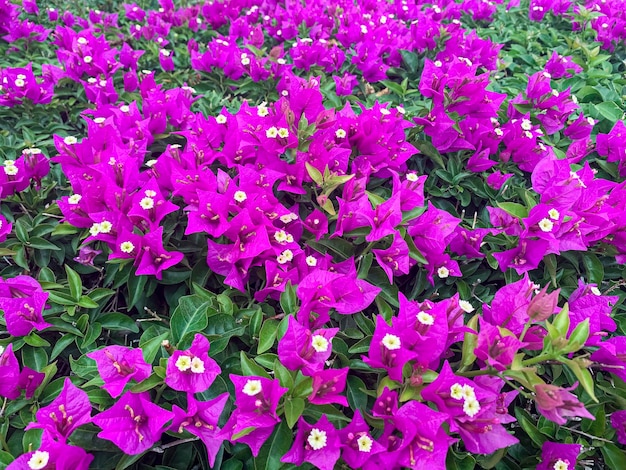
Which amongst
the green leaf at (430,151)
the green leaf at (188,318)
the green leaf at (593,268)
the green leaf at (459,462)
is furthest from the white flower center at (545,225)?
the green leaf at (188,318)

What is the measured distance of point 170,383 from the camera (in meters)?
1.17

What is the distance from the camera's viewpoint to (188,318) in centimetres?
141

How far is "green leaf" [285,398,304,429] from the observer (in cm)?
114

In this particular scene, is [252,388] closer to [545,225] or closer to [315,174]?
[315,174]

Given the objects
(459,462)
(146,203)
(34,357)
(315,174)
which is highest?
(315,174)

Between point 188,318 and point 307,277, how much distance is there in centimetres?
39

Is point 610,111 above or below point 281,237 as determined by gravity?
above

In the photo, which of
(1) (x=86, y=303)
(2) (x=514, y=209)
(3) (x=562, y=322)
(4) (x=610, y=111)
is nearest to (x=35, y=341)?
(1) (x=86, y=303)

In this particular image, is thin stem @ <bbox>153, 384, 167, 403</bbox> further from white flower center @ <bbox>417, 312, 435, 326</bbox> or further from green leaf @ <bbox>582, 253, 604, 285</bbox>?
green leaf @ <bbox>582, 253, 604, 285</bbox>

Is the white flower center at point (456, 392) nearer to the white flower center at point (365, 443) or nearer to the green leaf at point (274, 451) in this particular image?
the white flower center at point (365, 443)

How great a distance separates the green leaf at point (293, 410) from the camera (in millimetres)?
1140

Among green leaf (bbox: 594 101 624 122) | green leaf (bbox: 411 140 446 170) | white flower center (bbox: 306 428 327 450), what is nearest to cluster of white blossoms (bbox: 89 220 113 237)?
white flower center (bbox: 306 428 327 450)

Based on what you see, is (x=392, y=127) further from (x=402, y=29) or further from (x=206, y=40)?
(x=206, y=40)

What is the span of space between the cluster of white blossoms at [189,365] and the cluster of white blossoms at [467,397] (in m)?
0.65
